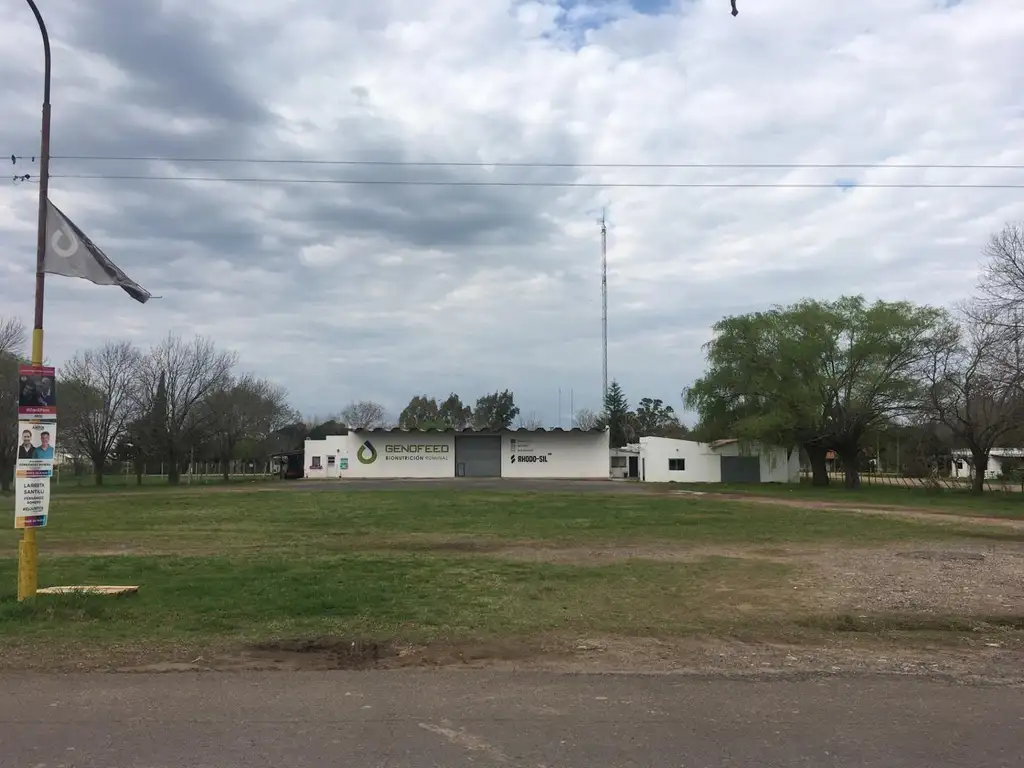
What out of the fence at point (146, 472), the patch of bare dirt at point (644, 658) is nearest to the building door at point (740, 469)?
the fence at point (146, 472)

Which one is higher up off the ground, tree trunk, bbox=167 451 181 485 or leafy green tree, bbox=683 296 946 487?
leafy green tree, bbox=683 296 946 487

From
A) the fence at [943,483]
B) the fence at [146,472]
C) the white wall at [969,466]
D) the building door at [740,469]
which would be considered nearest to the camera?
the fence at [943,483]

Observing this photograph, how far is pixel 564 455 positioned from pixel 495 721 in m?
65.7

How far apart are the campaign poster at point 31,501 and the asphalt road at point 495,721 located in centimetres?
335

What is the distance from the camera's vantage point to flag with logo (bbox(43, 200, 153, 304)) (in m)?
9.78

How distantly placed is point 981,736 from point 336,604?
716 cm

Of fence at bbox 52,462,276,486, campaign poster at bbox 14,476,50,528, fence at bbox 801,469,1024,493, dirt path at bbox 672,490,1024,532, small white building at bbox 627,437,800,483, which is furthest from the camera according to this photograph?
fence at bbox 52,462,276,486

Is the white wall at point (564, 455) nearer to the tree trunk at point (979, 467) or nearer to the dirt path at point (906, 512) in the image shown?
the tree trunk at point (979, 467)

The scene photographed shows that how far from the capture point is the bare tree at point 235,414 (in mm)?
68062

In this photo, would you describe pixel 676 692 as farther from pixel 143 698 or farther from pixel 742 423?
pixel 742 423

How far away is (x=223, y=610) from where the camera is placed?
9.61m

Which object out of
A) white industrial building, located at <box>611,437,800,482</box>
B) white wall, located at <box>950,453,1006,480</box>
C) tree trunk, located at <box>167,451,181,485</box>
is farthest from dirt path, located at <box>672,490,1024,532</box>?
tree trunk, located at <box>167,451,181,485</box>

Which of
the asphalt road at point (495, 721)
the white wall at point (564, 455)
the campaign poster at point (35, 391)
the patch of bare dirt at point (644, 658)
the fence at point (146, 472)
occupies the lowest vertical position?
the fence at point (146, 472)

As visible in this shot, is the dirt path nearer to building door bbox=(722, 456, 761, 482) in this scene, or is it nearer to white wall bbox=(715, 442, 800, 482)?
white wall bbox=(715, 442, 800, 482)
